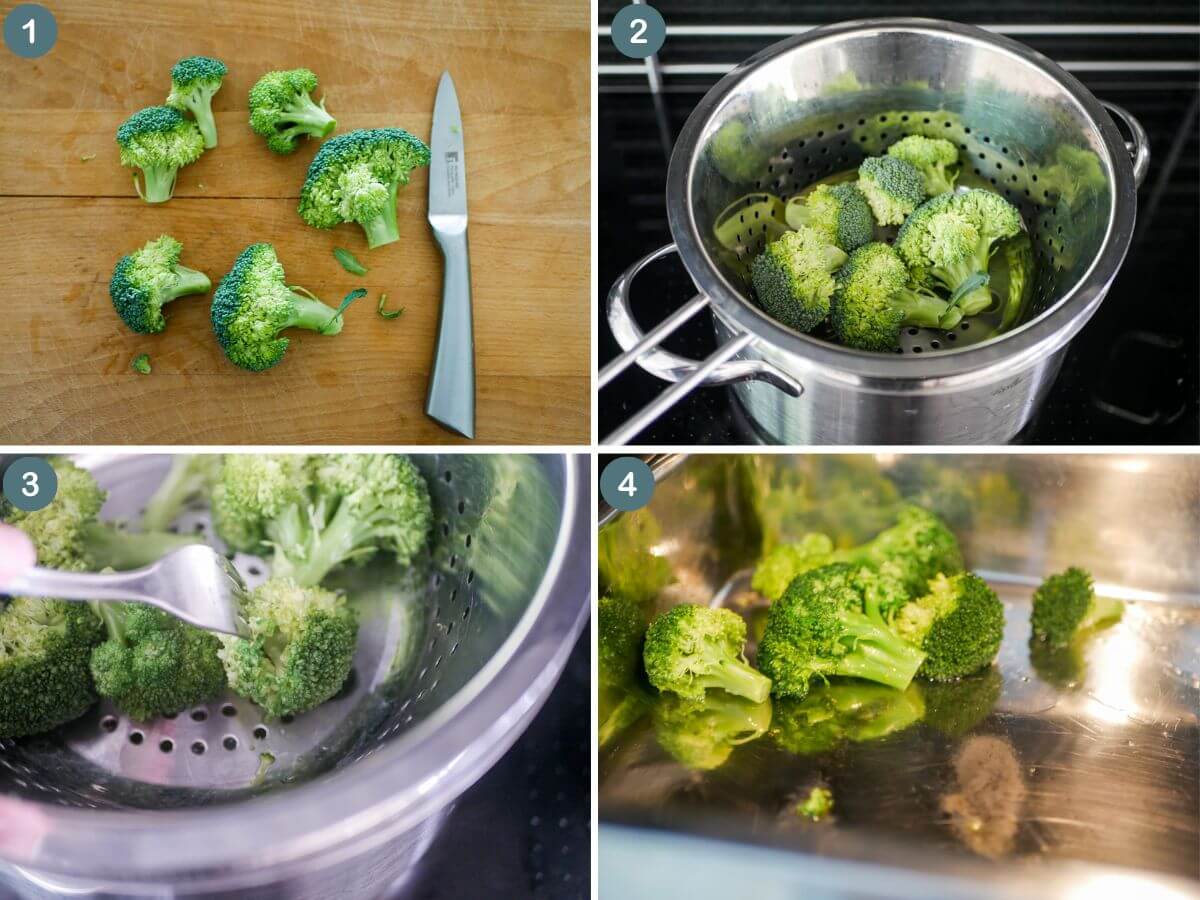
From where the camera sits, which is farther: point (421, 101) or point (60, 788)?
point (421, 101)

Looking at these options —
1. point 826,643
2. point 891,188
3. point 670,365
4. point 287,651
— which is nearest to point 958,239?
point 891,188

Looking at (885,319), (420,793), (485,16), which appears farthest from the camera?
(485,16)

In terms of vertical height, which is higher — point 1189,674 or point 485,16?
point 485,16

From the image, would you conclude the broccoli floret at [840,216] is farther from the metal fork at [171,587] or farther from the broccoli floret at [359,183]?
the metal fork at [171,587]

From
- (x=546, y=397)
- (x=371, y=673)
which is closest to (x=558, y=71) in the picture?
(x=546, y=397)

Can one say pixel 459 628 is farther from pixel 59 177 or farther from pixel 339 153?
pixel 59 177
